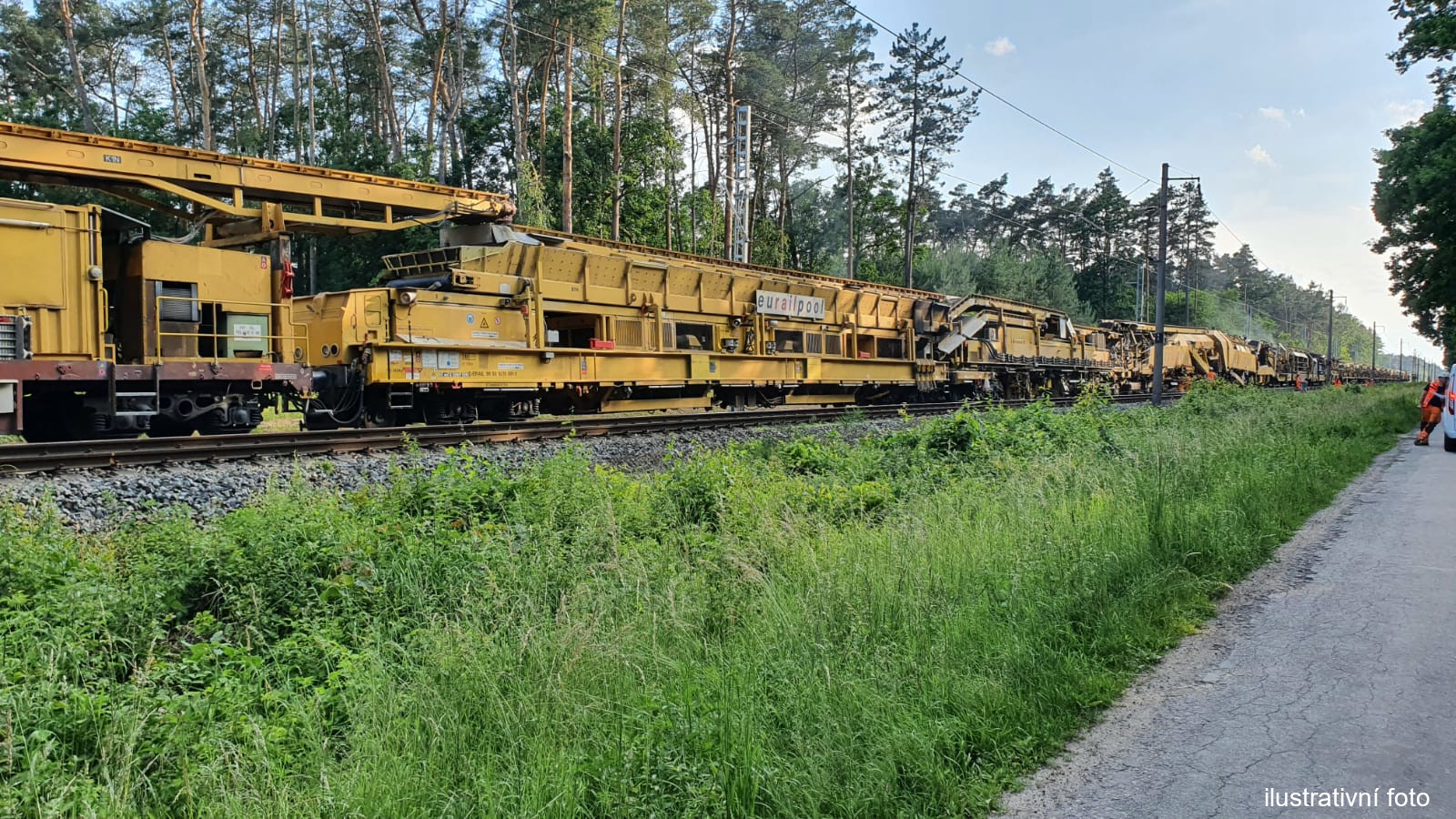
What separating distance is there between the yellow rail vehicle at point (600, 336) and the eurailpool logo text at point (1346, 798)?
12.2 m

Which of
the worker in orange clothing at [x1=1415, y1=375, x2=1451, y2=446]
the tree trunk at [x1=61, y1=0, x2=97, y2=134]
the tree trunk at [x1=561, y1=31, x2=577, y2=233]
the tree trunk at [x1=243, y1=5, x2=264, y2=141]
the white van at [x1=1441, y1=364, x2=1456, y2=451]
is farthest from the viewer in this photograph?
the tree trunk at [x1=243, y1=5, x2=264, y2=141]

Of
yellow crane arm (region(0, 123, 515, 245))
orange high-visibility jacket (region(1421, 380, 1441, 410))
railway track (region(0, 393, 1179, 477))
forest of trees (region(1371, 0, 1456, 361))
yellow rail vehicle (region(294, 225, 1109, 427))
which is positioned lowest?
railway track (region(0, 393, 1179, 477))

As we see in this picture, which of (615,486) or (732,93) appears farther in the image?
(732,93)

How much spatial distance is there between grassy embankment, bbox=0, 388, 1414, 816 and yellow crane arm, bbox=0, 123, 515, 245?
6.12 m

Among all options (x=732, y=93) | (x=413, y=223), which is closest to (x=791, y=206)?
(x=732, y=93)

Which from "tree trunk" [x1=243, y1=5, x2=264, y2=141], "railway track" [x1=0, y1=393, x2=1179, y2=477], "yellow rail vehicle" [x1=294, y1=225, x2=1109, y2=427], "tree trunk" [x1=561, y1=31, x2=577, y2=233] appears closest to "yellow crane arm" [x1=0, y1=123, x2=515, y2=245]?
"yellow rail vehicle" [x1=294, y1=225, x2=1109, y2=427]

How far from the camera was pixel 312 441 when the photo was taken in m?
10.5

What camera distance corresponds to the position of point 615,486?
26.1 ft

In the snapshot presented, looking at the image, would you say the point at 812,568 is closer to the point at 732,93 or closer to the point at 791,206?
the point at 732,93

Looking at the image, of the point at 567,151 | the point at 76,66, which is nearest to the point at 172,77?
the point at 76,66

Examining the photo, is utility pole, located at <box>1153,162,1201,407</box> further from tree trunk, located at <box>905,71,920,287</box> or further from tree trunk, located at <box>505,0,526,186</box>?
tree trunk, located at <box>505,0,526,186</box>

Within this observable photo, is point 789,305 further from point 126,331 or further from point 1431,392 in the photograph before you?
point 1431,392

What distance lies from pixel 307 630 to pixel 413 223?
10.5 meters

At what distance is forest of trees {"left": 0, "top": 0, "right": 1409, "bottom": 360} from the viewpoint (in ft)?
124
